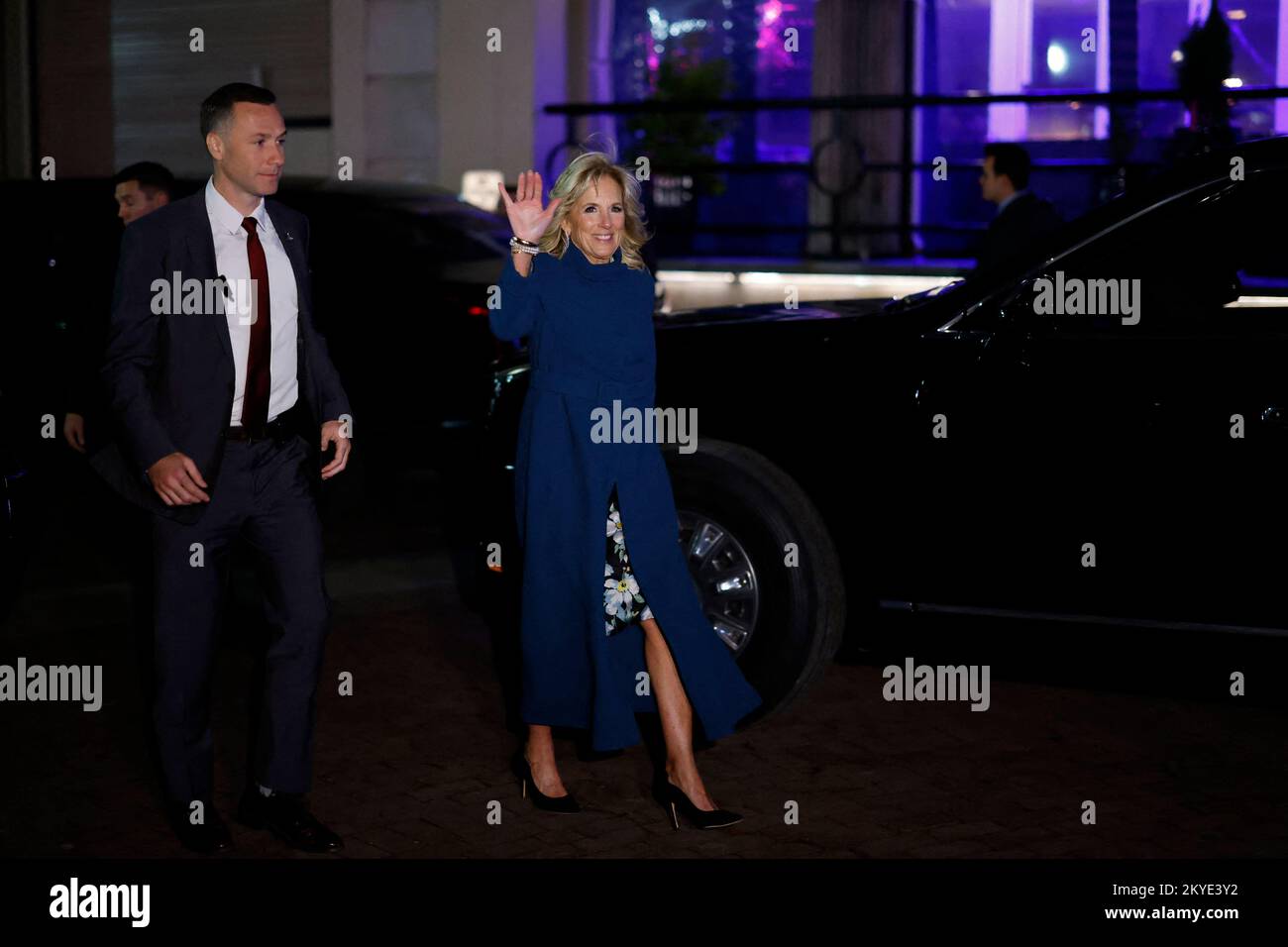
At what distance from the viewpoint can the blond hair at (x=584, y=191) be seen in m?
5.11

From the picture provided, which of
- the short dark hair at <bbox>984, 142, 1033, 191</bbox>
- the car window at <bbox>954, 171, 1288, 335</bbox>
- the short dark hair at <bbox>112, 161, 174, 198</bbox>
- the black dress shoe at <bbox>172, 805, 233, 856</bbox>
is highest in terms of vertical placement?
the short dark hair at <bbox>984, 142, 1033, 191</bbox>

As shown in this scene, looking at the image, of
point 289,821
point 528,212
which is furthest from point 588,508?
point 289,821

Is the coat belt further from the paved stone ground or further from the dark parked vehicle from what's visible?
the paved stone ground

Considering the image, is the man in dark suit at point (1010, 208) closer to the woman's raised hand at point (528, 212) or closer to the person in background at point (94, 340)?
the person in background at point (94, 340)

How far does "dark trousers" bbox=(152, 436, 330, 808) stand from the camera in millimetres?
4859

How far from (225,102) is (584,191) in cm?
97

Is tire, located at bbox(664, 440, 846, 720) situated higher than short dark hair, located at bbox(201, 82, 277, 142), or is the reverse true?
short dark hair, located at bbox(201, 82, 277, 142)

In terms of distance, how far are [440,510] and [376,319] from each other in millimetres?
1067

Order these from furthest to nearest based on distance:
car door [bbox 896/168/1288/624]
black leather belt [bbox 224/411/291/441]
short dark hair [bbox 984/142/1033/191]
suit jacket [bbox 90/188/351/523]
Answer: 1. short dark hair [bbox 984/142/1033/191]
2. car door [bbox 896/168/1288/624]
3. black leather belt [bbox 224/411/291/441]
4. suit jacket [bbox 90/188/351/523]

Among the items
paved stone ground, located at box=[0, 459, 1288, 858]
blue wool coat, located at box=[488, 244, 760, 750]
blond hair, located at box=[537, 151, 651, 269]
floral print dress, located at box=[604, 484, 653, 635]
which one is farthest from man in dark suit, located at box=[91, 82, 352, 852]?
floral print dress, located at box=[604, 484, 653, 635]

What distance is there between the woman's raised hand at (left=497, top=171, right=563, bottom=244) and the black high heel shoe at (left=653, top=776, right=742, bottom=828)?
1.56 meters

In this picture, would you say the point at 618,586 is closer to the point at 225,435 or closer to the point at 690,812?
the point at 690,812

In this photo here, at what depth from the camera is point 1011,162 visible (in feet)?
29.9
